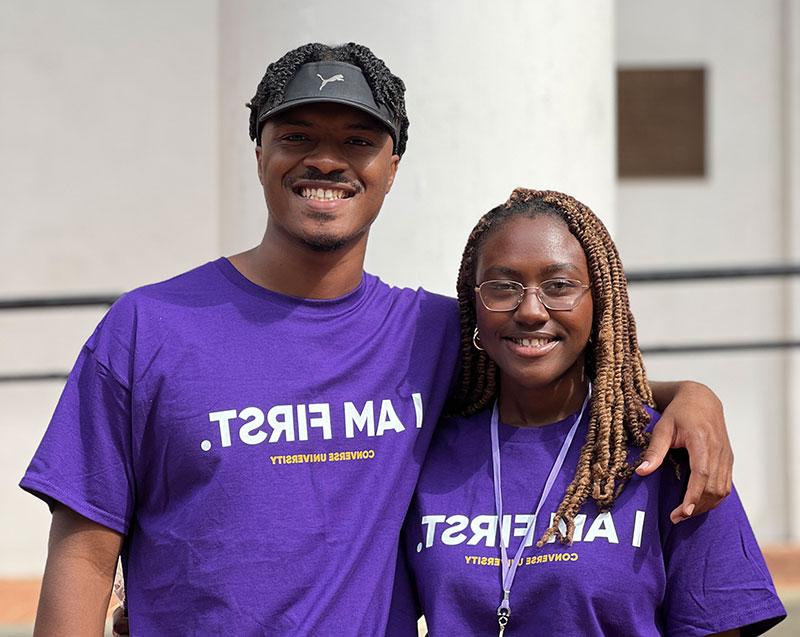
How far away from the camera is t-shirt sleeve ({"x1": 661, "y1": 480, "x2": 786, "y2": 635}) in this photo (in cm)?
250

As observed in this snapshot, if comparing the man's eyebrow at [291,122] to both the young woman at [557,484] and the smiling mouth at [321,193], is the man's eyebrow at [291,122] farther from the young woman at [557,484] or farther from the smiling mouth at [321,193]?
the young woman at [557,484]

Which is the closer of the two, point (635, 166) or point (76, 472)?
point (76, 472)

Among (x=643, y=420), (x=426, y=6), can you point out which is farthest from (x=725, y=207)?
(x=643, y=420)

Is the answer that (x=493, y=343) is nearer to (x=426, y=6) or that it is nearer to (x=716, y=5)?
(x=426, y=6)

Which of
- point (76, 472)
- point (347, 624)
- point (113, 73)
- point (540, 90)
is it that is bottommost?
point (347, 624)

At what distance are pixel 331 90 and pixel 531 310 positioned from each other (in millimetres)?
578

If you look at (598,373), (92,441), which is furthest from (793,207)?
(92,441)

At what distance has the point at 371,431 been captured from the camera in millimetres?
2676

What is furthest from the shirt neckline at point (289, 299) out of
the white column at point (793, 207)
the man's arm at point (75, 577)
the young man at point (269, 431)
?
the white column at point (793, 207)

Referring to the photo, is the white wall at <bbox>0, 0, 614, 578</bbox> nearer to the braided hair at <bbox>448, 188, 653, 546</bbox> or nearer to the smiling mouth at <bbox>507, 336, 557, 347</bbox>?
the braided hair at <bbox>448, 188, 653, 546</bbox>

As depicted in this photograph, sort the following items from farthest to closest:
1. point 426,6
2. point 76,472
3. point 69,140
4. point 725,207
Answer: point 725,207
point 69,140
point 426,6
point 76,472

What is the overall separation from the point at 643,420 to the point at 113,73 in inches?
174

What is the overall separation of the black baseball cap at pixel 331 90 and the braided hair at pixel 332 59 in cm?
1

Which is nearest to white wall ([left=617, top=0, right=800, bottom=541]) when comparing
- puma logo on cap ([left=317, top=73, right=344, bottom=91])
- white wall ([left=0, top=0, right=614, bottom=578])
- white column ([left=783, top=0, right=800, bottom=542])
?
white column ([left=783, top=0, right=800, bottom=542])
